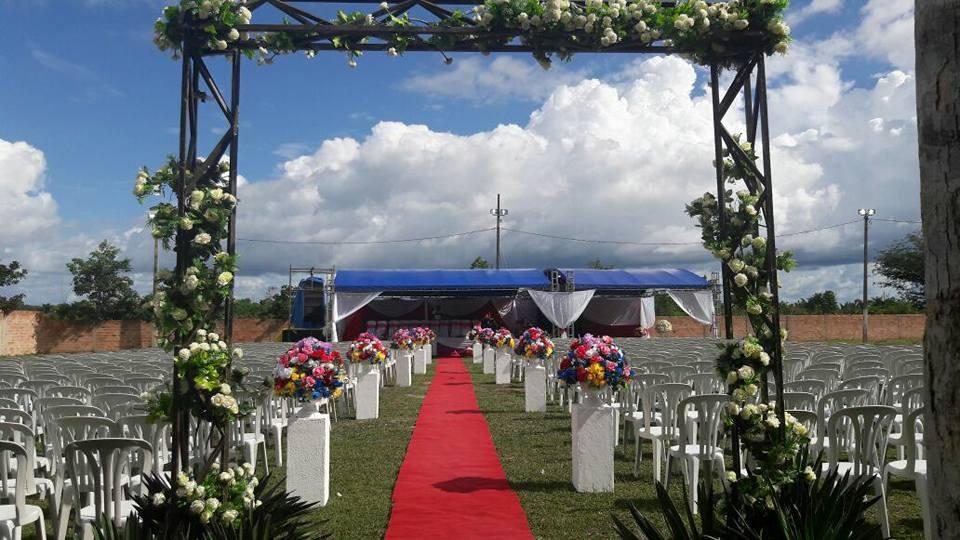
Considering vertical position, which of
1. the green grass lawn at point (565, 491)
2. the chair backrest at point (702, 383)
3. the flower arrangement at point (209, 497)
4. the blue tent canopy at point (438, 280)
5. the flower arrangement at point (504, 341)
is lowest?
the green grass lawn at point (565, 491)

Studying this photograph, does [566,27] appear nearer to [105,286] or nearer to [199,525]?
[199,525]

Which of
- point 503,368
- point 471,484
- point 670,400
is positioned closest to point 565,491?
point 471,484

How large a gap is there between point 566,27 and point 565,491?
12.2 ft

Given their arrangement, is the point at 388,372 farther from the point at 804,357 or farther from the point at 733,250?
the point at 733,250

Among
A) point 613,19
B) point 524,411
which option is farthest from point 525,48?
point 524,411

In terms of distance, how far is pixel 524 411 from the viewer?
11516mm

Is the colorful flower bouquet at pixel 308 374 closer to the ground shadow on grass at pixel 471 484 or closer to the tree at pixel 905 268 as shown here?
the ground shadow on grass at pixel 471 484

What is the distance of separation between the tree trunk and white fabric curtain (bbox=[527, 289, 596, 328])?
24221 millimetres

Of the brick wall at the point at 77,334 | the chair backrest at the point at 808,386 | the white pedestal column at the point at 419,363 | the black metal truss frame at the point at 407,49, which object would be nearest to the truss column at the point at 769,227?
the black metal truss frame at the point at 407,49

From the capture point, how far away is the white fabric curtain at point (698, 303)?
26.8m

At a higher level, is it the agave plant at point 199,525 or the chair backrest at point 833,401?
the chair backrest at point 833,401

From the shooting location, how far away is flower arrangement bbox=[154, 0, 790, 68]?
14.4ft

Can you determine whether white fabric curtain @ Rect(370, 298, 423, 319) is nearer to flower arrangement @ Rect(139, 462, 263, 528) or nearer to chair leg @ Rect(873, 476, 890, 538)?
chair leg @ Rect(873, 476, 890, 538)

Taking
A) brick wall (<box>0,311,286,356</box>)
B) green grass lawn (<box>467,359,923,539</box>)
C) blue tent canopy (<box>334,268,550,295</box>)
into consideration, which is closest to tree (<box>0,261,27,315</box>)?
brick wall (<box>0,311,286,356</box>)
